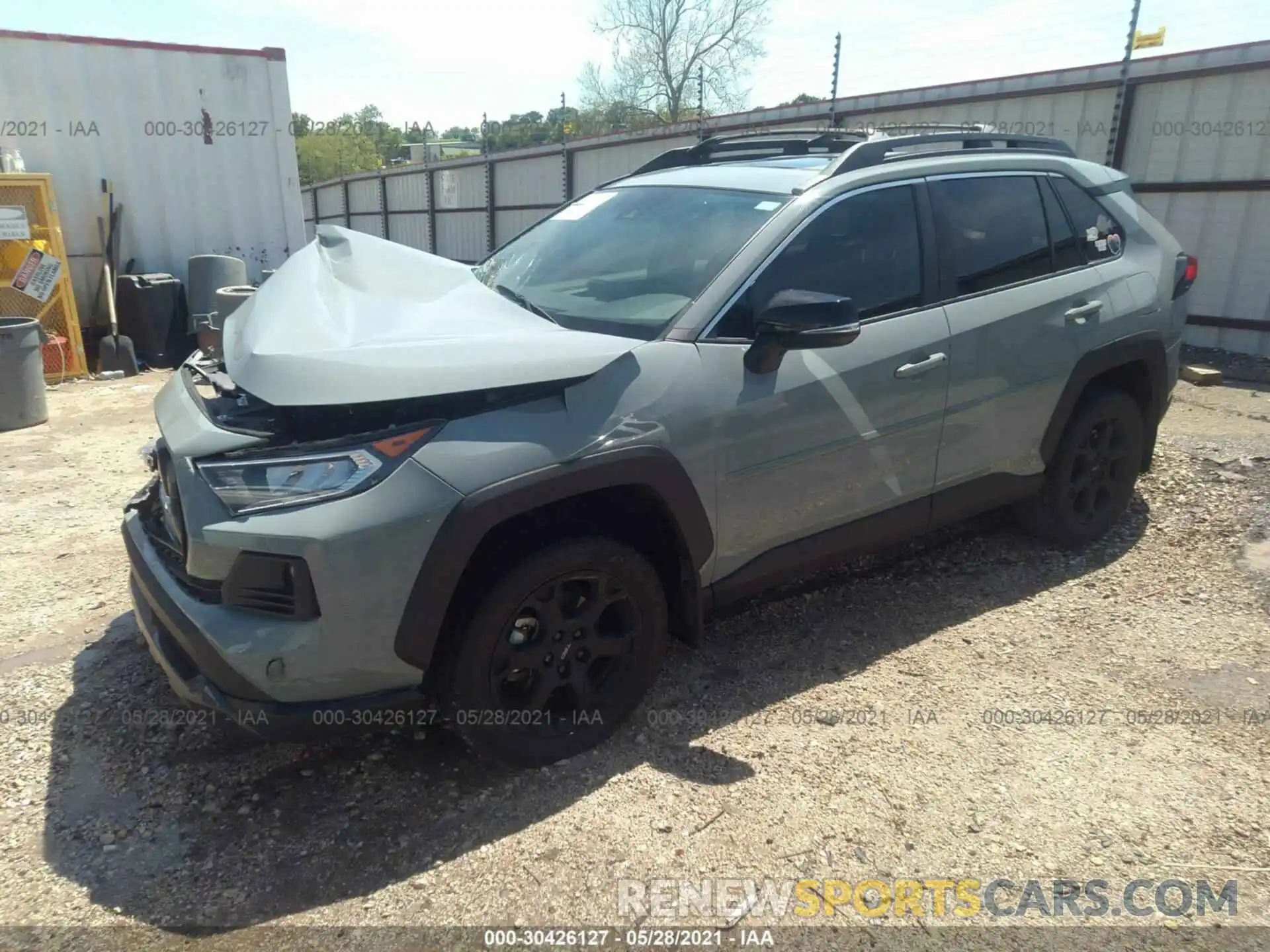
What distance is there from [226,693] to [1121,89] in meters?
9.22

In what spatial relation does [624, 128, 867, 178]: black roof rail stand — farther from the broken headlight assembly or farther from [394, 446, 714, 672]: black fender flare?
the broken headlight assembly

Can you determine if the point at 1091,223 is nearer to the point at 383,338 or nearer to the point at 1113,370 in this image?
the point at 1113,370

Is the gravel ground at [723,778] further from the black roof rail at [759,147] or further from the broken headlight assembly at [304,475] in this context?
the black roof rail at [759,147]

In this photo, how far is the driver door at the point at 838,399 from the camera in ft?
9.42

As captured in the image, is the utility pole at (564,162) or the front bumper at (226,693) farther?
the utility pole at (564,162)

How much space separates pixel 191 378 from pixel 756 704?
2.24 meters

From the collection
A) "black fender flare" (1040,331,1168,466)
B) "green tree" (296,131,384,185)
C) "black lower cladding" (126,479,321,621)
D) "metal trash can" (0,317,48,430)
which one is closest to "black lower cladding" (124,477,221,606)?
"black lower cladding" (126,479,321,621)

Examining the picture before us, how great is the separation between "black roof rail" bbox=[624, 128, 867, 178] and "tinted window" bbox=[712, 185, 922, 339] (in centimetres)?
46

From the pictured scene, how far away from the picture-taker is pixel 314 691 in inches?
92.4

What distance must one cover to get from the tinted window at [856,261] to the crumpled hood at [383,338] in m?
Answer: 0.51

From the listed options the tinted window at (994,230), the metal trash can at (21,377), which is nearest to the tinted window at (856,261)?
the tinted window at (994,230)

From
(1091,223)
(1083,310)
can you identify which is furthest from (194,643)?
(1091,223)

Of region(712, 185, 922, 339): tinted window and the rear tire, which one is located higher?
region(712, 185, 922, 339): tinted window

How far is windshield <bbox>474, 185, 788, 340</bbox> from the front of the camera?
298 centimetres
